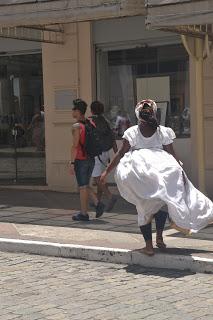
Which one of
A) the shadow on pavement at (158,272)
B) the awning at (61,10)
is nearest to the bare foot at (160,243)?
the shadow on pavement at (158,272)

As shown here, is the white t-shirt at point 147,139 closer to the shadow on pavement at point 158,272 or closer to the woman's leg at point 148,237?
the woman's leg at point 148,237

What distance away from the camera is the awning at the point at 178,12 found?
26.0 ft

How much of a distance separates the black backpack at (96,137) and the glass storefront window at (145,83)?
2.28 metres

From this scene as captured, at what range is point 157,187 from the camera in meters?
6.80

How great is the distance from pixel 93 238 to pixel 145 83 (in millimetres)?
4826

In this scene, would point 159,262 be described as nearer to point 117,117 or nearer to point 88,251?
point 88,251

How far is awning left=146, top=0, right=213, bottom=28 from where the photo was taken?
792cm

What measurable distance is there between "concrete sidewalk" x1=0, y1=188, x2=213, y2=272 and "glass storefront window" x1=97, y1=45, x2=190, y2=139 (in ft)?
7.18

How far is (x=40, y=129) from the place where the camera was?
44.1 feet

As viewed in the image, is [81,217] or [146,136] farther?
[81,217]

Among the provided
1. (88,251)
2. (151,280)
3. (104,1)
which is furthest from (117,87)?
(151,280)

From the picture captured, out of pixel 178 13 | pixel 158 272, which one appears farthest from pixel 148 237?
pixel 178 13

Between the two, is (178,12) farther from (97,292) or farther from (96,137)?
(97,292)

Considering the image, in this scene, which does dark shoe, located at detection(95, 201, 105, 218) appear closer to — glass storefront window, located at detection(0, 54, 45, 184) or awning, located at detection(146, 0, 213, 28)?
awning, located at detection(146, 0, 213, 28)
